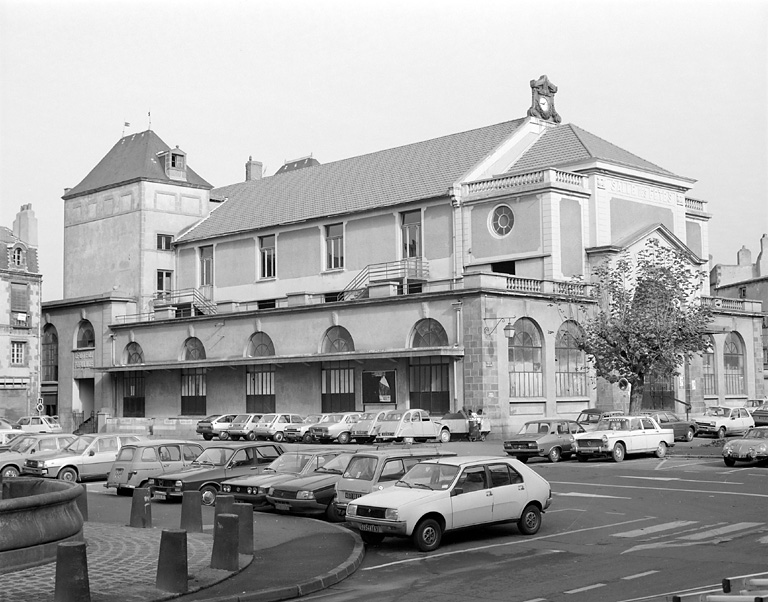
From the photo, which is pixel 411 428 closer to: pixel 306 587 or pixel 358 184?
pixel 358 184

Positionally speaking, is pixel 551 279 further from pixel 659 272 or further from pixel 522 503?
pixel 522 503

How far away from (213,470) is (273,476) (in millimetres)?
2206

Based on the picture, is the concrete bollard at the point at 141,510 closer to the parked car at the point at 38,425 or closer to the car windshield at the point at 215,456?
the car windshield at the point at 215,456

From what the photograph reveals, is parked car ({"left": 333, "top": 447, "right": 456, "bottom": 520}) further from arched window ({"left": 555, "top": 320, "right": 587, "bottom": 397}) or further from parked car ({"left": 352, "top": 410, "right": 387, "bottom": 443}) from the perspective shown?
arched window ({"left": 555, "top": 320, "right": 587, "bottom": 397})

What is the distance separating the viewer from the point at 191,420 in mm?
58812

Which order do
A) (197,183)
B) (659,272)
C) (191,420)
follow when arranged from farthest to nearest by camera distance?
(197,183), (191,420), (659,272)

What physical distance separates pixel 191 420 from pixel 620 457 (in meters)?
30.4

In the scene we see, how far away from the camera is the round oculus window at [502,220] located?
173ft

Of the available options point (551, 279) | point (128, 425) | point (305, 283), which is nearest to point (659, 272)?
point (551, 279)

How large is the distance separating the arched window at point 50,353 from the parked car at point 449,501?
55972 mm

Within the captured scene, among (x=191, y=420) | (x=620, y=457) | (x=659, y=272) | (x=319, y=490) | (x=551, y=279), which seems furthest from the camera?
(x=191, y=420)

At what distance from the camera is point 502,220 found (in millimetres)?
53156

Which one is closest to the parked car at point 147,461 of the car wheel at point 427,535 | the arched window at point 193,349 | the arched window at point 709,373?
the car wheel at point 427,535

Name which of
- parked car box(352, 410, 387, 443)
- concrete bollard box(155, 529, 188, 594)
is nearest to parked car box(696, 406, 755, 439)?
parked car box(352, 410, 387, 443)
